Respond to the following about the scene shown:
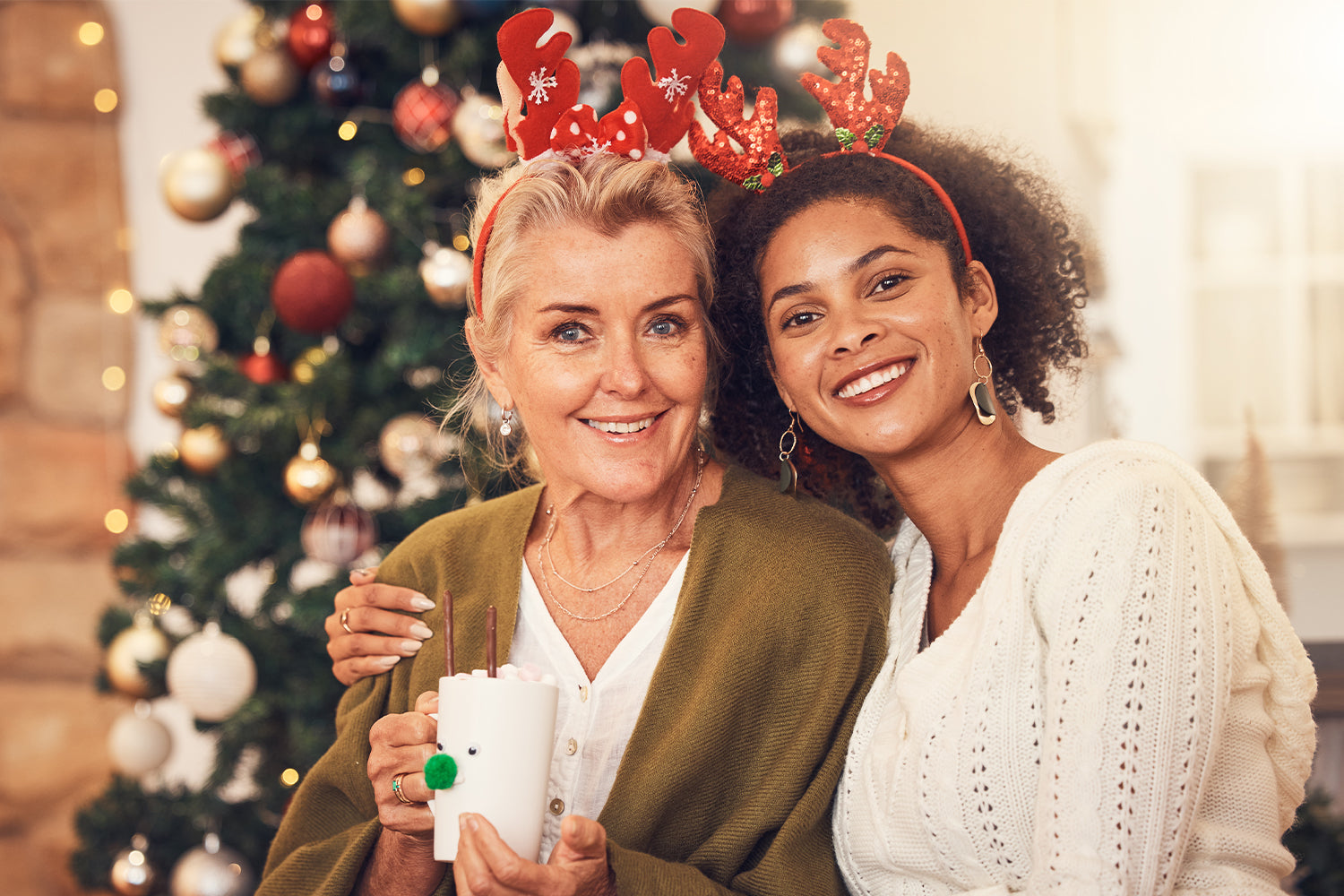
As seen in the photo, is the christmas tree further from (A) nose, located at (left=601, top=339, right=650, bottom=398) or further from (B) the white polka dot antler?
(A) nose, located at (left=601, top=339, right=650, bottom=398)

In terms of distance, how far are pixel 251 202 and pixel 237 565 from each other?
793 mm

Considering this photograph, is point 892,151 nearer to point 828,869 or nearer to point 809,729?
point 809,729

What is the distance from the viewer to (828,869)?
1325 millimetres

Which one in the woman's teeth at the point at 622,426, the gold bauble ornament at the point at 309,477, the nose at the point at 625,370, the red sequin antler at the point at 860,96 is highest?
the red sequin antler at the point at 860,96

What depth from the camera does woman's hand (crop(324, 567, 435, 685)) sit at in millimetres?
1524

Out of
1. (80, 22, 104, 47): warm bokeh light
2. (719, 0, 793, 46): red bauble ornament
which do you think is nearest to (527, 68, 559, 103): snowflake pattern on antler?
(719, 0, 793, 46): red bauble ornament

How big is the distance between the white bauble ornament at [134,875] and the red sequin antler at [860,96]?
215 cm

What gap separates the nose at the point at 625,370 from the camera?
1385mm

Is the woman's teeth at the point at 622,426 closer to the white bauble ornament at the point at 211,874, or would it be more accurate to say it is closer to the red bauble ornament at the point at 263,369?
the red bauble ornament at the point at 263,369

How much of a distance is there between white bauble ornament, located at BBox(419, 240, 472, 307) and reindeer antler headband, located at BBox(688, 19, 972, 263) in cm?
69

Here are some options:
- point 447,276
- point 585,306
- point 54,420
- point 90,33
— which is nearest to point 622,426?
point 585,306

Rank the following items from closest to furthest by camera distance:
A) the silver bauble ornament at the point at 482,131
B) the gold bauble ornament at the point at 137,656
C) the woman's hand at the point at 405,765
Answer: the woman's hand at the point at 405,765, the silver bauble ornament at the point at 482,131, the gold bauble ornament at the point at 137,656

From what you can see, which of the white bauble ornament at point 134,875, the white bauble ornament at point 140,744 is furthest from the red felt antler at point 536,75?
the white bauble ornament at point 134,875

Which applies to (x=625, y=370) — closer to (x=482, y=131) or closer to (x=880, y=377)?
(x=880, y=377)
